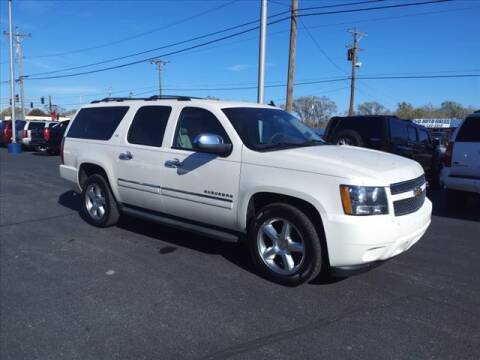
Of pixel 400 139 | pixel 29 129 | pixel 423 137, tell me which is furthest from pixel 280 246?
pixel 29 129

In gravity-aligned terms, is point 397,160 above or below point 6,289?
above

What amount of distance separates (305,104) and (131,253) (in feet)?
288

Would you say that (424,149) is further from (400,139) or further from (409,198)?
(409,198)

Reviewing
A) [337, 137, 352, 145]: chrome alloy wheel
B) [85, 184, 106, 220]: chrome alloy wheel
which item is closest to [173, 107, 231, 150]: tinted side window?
[85, 184, 106, 220]: chrome alloy wheel

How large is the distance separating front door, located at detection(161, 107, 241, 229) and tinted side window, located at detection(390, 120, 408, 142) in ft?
21.5

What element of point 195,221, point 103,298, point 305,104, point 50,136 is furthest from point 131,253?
point 305,104

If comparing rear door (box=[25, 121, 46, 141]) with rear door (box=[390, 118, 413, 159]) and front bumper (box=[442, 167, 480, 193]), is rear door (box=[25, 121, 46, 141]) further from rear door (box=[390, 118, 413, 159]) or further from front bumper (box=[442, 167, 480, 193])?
front bumper (box=[442, 167, 480, 193])

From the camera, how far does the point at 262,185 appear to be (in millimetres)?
4289

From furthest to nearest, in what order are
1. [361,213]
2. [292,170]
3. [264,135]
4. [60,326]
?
1. [264,135]
2. [292,170]
3. [361,213]
4. [60,326]

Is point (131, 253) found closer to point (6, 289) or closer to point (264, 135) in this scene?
point (6, 289)

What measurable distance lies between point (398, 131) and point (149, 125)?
7.06m

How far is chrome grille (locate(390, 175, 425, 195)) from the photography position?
3927 mm

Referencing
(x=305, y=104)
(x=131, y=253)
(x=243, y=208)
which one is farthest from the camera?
(x=305, y=104)

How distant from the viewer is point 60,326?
3.44 metres
